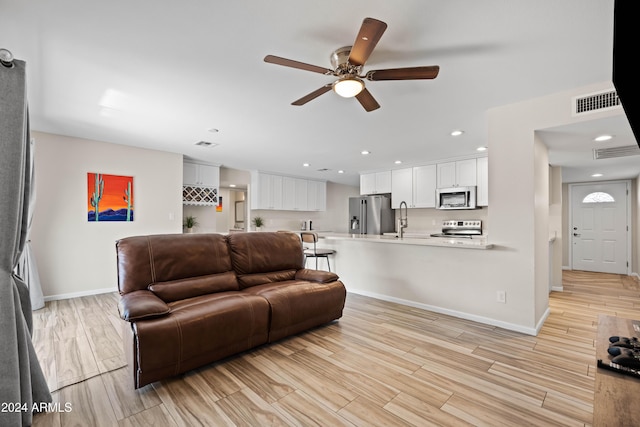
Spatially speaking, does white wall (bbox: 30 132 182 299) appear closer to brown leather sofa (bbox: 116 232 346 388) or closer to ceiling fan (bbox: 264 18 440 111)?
brown leather sofa (bbox: 116 232 346 388)

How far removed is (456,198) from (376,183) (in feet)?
6.24

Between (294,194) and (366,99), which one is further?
(294,194)

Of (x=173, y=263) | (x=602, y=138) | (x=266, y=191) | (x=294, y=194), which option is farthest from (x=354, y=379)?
(x=294, y=194)

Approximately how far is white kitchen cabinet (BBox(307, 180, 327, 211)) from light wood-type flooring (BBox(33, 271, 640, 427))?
5067mm

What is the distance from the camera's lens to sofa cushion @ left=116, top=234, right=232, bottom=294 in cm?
251

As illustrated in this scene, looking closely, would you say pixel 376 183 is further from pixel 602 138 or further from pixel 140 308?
pixel 140 308

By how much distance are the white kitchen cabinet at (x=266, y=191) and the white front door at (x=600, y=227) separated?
22.7 ft

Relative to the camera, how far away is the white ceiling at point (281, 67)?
1.74 m

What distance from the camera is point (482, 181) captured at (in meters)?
5.27

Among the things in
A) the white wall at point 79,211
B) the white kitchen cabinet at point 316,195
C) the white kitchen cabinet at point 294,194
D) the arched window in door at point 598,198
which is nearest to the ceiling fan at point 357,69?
the white wall at point 79,211

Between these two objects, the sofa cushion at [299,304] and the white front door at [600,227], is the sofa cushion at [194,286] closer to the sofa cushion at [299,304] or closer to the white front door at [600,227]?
the sofa cushion at [299,304]

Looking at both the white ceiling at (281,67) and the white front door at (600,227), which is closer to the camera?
the white ceiling at (281,67)

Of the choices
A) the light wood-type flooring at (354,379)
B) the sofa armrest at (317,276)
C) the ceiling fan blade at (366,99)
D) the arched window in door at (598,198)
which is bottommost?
the light wood-type flooring at (354,379)

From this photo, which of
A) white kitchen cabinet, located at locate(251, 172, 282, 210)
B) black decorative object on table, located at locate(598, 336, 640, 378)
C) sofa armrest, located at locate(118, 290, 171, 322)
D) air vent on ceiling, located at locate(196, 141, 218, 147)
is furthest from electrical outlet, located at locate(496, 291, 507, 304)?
white kitchen cabinet, located at locate(251, 172, 282, 210)
